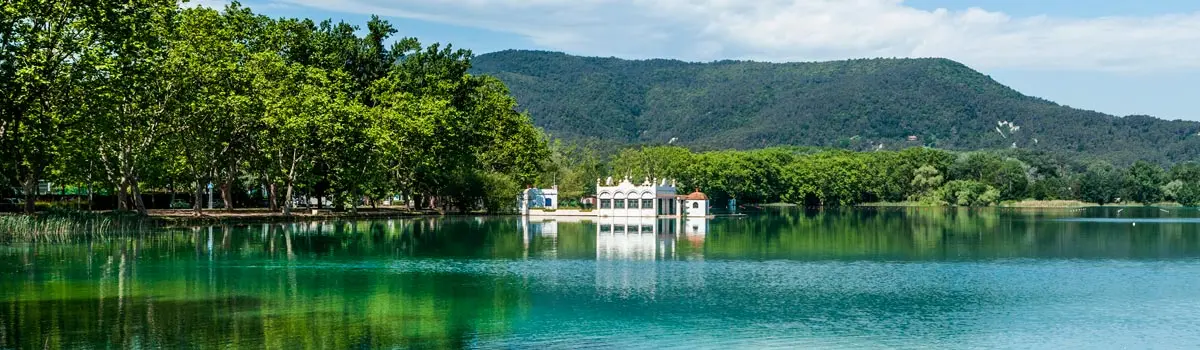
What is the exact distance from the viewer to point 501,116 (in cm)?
10106

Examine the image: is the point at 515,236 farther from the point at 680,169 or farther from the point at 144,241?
the point at 680,169

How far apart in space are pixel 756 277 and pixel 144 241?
2755 cm

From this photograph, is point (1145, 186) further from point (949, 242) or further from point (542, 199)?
point (949, 242)

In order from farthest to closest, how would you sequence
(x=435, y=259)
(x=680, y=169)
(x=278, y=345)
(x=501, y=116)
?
(x=680, y=169) < (x=501, y=116) < (x=435, y=259) < (x=278, y=345)

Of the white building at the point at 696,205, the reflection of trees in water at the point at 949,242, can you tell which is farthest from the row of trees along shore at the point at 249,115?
the reflection of trees in water at the point at 949,242

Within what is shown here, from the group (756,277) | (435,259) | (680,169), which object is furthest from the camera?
(680,169)

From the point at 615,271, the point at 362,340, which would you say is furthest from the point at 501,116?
the point at 362,340

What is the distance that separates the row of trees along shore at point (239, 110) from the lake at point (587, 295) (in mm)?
6477

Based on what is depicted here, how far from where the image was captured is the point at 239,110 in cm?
6356

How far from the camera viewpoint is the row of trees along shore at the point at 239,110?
4741 centimetres

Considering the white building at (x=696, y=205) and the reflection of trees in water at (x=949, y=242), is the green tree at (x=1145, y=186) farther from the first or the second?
the reflection of trees in water at (x=949, y=242)

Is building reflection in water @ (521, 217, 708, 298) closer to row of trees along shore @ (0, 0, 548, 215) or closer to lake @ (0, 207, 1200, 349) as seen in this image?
lake @ (0, 207, 1200, 349)

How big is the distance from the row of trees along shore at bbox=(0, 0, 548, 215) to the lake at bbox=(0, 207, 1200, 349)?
6477 millimetres

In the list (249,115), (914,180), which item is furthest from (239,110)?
(914,180)
